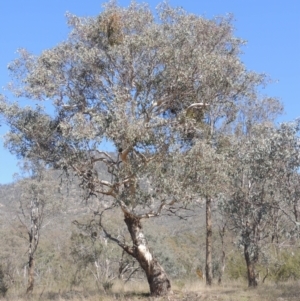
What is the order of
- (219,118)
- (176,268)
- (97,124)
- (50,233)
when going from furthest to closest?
1. (50,233)
2. (176,268)
3. (219,118)
4. (97,124)

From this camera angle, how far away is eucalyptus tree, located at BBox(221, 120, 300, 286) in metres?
13.0

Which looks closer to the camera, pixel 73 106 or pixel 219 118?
pixel 73 106

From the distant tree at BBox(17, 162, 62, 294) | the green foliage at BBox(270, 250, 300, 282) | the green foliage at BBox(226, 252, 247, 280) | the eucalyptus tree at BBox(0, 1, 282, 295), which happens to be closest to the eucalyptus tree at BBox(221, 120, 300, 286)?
the eucalyptus tree at BBox(0, 1, 282, 295)

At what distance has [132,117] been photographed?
1409 cm

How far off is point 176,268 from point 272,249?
17360 mm

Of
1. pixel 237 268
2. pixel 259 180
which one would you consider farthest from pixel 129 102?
pixel 237 268

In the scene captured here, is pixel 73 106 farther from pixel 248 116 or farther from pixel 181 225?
pixel 181 225

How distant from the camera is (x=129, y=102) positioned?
14898 millimetres

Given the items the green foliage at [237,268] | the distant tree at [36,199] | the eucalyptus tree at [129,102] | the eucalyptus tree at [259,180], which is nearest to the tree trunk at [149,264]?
the eucalyptus tree at [129,102]

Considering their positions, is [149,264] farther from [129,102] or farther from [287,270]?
[287,270]

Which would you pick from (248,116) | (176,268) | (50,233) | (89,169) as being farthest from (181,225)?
(89,169)

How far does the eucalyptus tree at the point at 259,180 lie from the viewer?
42.8 feet

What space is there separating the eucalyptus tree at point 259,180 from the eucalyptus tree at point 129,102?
1940 millimetres

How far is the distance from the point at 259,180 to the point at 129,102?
4726mm
